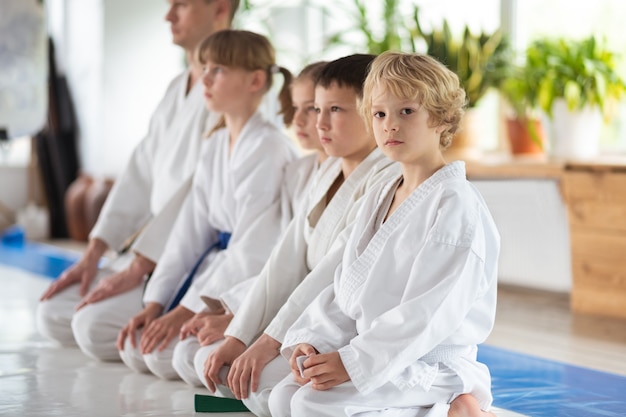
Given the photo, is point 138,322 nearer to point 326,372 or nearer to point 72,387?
point 72,387

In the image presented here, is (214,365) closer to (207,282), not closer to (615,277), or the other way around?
(207,282)

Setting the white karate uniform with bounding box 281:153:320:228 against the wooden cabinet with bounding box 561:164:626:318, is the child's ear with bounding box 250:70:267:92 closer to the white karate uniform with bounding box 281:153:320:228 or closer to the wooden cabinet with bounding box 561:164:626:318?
the white karate uniform with bounding box 281:153:320:228

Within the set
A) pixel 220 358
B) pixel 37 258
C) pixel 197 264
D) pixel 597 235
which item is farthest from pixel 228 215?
pixel 37 258

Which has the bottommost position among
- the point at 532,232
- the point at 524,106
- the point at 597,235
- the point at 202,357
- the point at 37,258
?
the point at 37,258

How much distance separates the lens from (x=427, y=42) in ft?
16.2

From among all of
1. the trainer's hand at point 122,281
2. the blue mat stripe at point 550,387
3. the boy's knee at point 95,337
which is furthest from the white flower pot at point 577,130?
the boy's knee at point 95,337

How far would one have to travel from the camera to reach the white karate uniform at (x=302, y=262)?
2.29 metres

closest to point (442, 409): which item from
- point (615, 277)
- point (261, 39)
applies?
point (261, 39)

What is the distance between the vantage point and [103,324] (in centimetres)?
300

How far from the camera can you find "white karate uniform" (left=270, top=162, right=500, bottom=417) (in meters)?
1.92

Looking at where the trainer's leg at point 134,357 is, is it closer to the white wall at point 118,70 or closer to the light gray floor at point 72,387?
the light gray floor at point 72,387

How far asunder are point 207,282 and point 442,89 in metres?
1.05

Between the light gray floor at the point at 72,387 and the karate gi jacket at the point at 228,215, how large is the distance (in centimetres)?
26

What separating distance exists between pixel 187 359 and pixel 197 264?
438 millimetres
